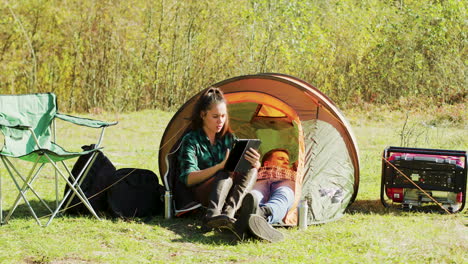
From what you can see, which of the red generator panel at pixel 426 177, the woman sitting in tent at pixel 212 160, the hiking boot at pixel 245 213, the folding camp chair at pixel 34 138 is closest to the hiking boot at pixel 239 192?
the woman sitting in tent at pixel 212 160

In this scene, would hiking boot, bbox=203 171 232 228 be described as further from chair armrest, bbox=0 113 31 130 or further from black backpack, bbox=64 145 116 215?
chair armrest, bbox=0 113 31 130

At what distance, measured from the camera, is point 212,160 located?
3.83 meters

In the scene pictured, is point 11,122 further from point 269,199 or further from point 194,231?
point 269,199

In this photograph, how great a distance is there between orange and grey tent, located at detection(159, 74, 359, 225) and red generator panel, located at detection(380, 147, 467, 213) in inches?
10.5

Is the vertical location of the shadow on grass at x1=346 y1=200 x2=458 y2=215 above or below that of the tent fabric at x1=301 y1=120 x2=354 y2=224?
below

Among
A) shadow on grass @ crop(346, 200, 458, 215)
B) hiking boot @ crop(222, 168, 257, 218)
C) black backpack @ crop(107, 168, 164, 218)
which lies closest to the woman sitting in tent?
hiking boot @ crop(222, 168, 257, 218)

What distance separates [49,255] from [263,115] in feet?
8.46

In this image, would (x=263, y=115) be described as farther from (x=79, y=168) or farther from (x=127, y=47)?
(x=127, y=47)

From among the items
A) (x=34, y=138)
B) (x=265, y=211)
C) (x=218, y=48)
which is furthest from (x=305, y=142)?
(x=218, y=48)

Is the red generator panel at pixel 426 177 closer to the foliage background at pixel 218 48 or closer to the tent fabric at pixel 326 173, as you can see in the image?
the tent fabric at pixel 326 173

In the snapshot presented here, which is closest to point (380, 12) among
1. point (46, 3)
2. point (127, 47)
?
point (127, 47)

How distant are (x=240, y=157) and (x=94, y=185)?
1129 millimetres

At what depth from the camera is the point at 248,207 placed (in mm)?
3256

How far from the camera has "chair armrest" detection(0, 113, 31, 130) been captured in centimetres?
354
